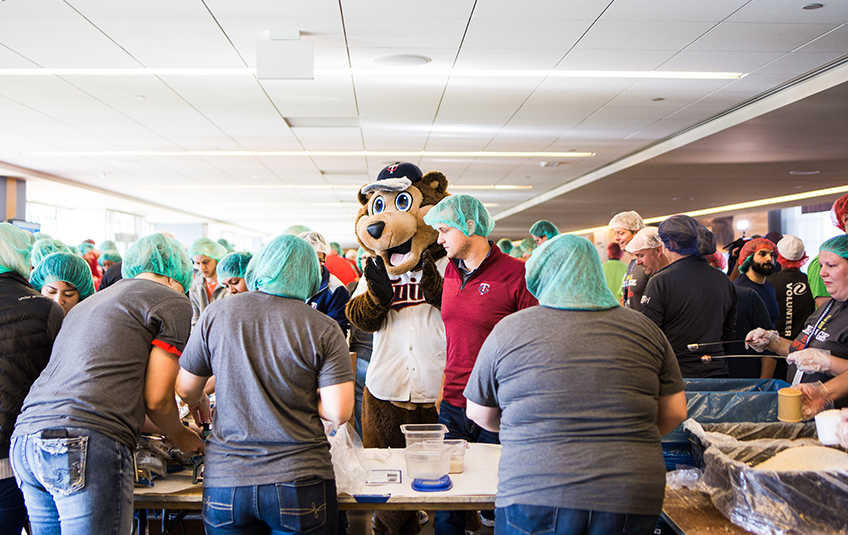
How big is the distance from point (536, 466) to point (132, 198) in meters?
14.0

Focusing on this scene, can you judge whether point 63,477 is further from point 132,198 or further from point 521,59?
point 132,198

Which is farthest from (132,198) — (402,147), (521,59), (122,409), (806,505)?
(806,505)

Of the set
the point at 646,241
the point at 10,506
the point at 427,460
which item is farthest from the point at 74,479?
the point at 646,241

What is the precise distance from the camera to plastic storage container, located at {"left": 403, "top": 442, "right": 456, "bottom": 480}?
1.84 metres

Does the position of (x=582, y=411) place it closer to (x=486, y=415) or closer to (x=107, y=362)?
(x=486, y=415)

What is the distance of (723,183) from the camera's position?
9477mm

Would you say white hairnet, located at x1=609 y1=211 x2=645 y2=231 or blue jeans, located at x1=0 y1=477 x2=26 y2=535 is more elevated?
white hairnet, located at x1=609 y1=211 x2=645 y2=231

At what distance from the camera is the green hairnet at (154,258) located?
6.10 feet

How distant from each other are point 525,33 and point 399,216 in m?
2.30

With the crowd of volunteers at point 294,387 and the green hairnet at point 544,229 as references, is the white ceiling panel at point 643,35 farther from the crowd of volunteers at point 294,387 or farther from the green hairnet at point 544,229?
the crowd of volunteers at point 294,387

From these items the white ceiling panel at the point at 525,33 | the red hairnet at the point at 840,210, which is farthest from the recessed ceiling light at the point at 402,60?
the red hairnet at the point at 840,210

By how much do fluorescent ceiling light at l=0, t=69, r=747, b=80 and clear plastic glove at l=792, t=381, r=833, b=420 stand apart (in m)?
3.62

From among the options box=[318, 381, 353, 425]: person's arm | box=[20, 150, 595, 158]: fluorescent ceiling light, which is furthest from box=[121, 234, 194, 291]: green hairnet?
box=[20, 150, 595, 158]: fluorescent ceiling light

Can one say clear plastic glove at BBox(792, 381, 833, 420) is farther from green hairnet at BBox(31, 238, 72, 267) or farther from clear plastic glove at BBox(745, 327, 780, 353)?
green hairnet at BBox(31, 238, 72, 267)
